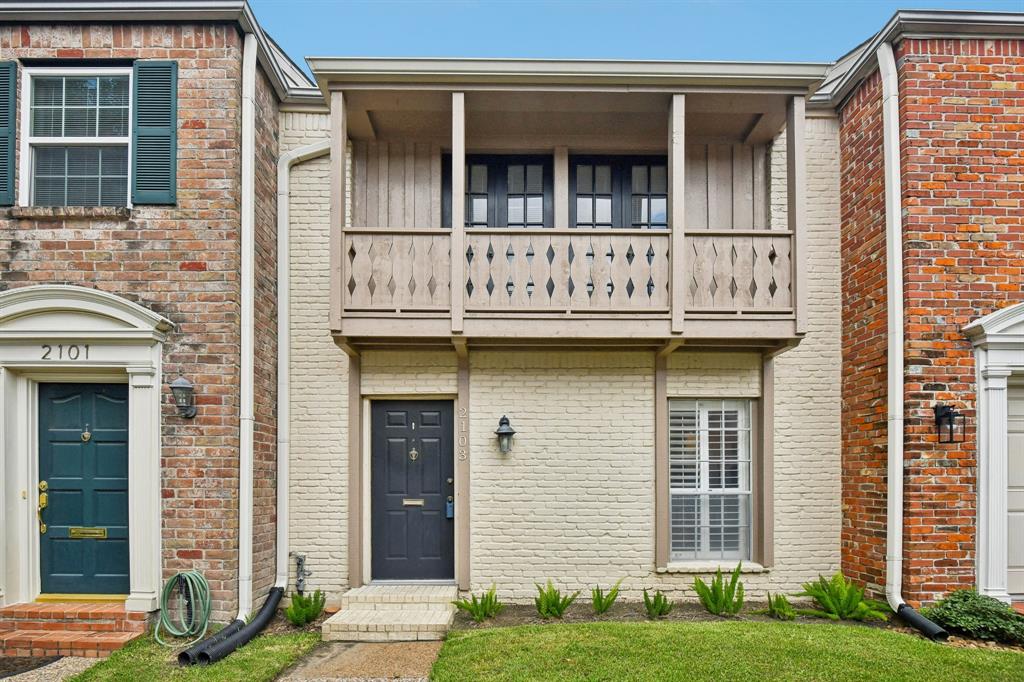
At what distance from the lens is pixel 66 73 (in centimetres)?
626

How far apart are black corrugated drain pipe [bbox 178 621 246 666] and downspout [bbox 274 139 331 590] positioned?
33.0 inches

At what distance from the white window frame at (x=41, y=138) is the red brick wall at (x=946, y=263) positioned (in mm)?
7021

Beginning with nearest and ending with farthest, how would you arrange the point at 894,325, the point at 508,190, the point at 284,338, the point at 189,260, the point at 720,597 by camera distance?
the point at 189,260, the point at 894,325, the point at 720,597, the point at 284,338, the point at 508,190

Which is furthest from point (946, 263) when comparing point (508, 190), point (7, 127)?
point (7, 127)

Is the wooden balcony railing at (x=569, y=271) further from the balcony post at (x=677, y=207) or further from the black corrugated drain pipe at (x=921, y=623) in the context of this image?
the black corrugated drain pipe at (x=921, y=623)

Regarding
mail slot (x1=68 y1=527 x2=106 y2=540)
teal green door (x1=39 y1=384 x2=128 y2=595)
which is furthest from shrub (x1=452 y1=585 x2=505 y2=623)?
mail slot (x1=68 y1=527 x2=106 y2=540)

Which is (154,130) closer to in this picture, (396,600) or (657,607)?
(396,600)

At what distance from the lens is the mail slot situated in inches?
243

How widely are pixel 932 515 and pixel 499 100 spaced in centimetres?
545

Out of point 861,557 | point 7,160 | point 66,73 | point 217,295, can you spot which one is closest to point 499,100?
point 217,295

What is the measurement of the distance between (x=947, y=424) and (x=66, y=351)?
7809mm

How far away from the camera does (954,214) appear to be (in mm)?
6383

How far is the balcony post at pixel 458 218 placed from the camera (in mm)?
6148

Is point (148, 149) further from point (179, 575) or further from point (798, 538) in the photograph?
point (798, 538)
